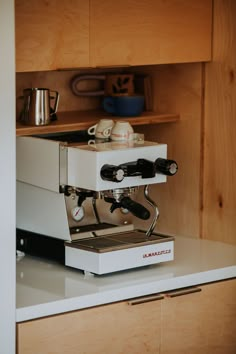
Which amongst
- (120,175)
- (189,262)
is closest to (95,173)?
(120,175)

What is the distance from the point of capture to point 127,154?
3127 millimetres

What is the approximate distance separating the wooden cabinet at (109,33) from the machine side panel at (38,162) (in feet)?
0.92

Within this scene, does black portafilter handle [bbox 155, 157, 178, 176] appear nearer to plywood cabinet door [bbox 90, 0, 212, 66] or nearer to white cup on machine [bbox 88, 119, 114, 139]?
white cup on machine [bbox 88, 119, 114, 139]

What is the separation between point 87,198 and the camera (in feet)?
11.1

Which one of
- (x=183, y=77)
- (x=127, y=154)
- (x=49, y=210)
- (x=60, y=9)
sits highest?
(x=60, y=9)

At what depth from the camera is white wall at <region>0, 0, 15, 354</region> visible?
269 centimetres

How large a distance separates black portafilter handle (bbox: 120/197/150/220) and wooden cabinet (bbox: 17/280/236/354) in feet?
0.89

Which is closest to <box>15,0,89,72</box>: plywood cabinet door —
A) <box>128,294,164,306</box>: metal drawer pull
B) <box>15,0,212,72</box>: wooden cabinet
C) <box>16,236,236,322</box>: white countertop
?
<box>15,0,212,72</box>: wooden cabinet

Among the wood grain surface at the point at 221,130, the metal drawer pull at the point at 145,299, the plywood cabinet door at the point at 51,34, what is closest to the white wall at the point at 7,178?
the plywood cabinet door at the point at 51,34

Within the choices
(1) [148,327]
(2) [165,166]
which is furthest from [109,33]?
(1) [148,327]

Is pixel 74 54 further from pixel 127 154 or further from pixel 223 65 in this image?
pixel 223 65

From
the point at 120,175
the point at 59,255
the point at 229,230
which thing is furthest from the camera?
the point at 229,230

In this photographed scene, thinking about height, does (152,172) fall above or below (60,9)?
below

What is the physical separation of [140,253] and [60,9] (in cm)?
84
